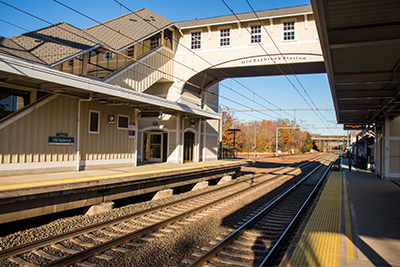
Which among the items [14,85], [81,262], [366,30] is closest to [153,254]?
[81,262]

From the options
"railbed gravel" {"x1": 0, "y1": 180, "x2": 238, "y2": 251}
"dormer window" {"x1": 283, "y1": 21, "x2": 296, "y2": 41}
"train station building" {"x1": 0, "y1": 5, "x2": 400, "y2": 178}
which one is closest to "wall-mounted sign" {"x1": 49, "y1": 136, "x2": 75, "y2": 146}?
"train station building" {"x1": 0, "y1": 5, "x2": 400, "y2": 178}

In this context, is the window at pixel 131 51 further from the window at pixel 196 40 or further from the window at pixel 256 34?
the window at pixel 256 34

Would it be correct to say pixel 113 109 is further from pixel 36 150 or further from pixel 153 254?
pixel 153 254

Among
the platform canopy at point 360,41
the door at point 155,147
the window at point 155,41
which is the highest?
the window at point 155,41

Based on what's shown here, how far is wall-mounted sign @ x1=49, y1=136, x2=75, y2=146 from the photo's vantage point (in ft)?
34.8

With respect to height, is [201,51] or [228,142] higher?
[201,51]

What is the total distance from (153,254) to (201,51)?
18.7m

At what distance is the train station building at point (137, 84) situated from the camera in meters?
9.73

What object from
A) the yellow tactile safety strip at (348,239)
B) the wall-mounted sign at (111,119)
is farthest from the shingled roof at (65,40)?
the yellow tactile safety strip at (348,239)

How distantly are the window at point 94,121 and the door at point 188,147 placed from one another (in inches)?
365

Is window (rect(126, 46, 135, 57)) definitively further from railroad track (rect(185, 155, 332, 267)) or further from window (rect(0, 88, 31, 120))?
railroad track (rect(185, 155, 332, 267))

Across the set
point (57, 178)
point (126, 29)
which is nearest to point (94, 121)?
point (57, 178)

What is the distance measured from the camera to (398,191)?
45.6 ft

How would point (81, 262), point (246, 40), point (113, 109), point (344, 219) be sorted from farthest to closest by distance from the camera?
1. point (246, 40)
2. point (113, 109)
3. point (344, 219)
4. point (81, 262)
